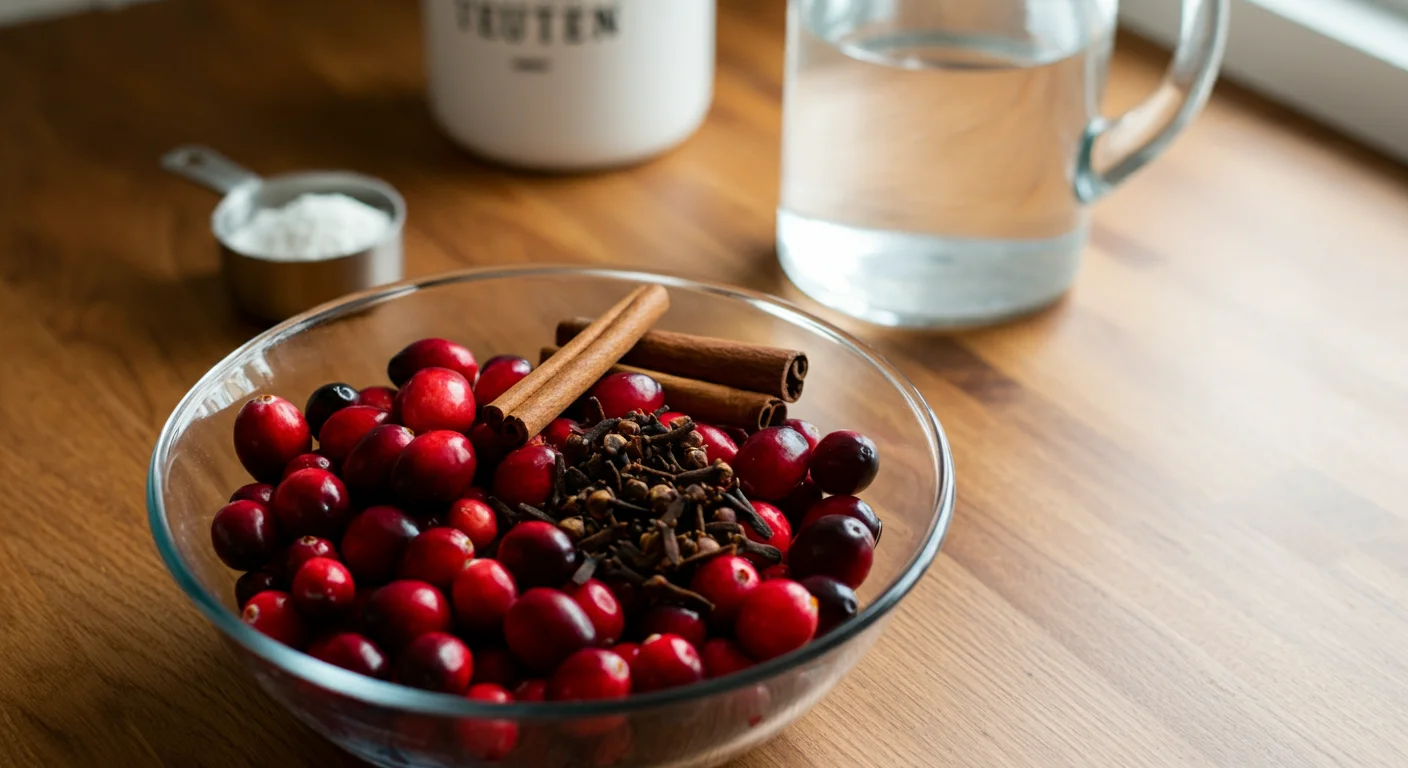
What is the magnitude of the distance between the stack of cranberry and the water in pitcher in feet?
0.86

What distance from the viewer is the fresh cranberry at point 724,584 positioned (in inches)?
24.5

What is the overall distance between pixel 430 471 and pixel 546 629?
12 cm

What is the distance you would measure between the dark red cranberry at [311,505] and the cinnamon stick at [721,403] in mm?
168

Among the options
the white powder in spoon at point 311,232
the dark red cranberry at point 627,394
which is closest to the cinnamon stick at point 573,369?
the dark red cranberry at point 627,394

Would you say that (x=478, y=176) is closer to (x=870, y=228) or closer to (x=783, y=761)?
(x=870, y=228)

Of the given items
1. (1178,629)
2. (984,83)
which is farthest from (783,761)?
(984,83)

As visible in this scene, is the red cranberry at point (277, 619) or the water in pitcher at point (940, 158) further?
the water in pitcher at point (940, 158)

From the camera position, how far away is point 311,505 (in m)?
0.66

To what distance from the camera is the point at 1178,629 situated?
0.76 metres

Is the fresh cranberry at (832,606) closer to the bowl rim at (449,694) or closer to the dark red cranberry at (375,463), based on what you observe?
the bowl rim at (449,694)

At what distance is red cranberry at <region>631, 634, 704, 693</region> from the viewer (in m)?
0.58

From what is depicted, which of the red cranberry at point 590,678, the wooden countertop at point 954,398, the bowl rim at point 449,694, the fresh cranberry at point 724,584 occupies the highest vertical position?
the bowl rim at point 449,694

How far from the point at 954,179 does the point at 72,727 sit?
63 cm

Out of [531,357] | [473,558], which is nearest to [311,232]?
[531,357]
